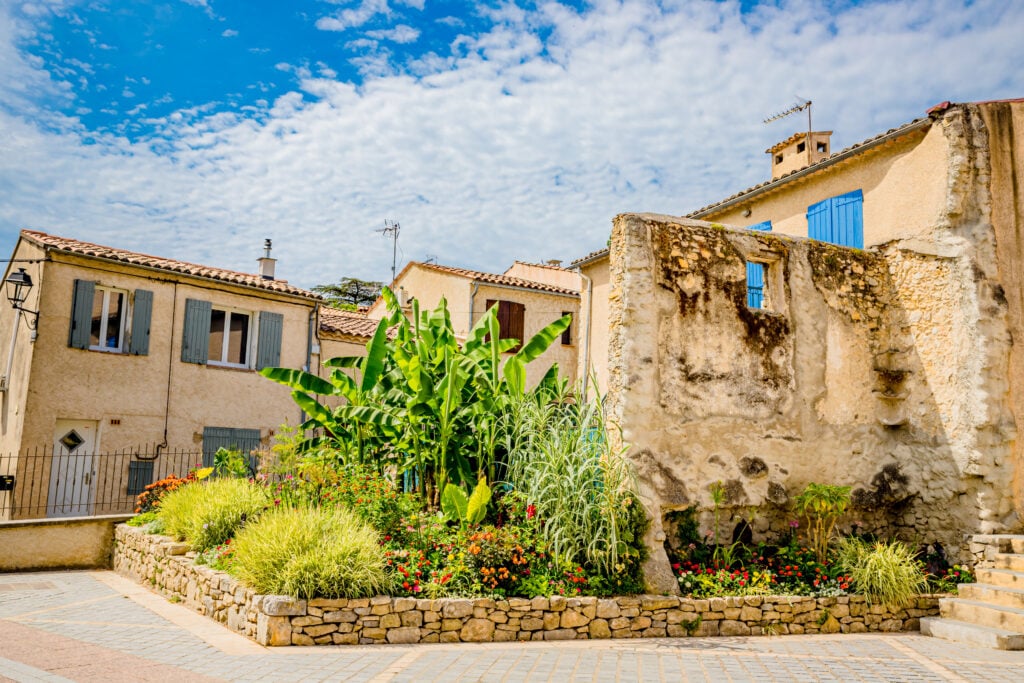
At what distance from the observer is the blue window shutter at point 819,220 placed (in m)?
13.7

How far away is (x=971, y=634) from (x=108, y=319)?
1641cm

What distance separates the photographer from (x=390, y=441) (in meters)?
11.1

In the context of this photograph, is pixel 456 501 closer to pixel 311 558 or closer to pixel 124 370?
pixel 311 558

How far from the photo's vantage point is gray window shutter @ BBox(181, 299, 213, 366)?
16797mm

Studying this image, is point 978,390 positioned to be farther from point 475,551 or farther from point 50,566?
point 50,566

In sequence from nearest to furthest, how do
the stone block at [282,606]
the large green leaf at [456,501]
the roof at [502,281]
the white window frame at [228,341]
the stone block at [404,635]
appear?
the stone block at [282,606] → the stone block at [404,635] → the large green leaf at [456,501] → the white window frame at [228,341] → the roof at [502,281]

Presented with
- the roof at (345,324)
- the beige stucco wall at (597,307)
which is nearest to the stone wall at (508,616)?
the beige stucco wall at (597,307)

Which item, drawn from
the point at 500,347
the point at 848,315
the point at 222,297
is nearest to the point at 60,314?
the point at 222,297

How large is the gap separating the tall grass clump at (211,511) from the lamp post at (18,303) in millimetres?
6297

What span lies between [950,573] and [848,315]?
374cm

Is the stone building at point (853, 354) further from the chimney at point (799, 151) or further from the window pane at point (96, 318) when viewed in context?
the window pane at point (96, 318)

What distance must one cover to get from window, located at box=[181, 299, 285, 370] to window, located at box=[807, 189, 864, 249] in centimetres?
1240

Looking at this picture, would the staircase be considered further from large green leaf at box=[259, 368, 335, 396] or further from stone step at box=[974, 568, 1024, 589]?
large green leaf at box=[259, 368, 335, 396]

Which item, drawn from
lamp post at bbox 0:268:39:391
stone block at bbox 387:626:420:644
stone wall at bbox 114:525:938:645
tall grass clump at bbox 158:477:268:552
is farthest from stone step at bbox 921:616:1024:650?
lamp post at bbox 0:268:39:391
